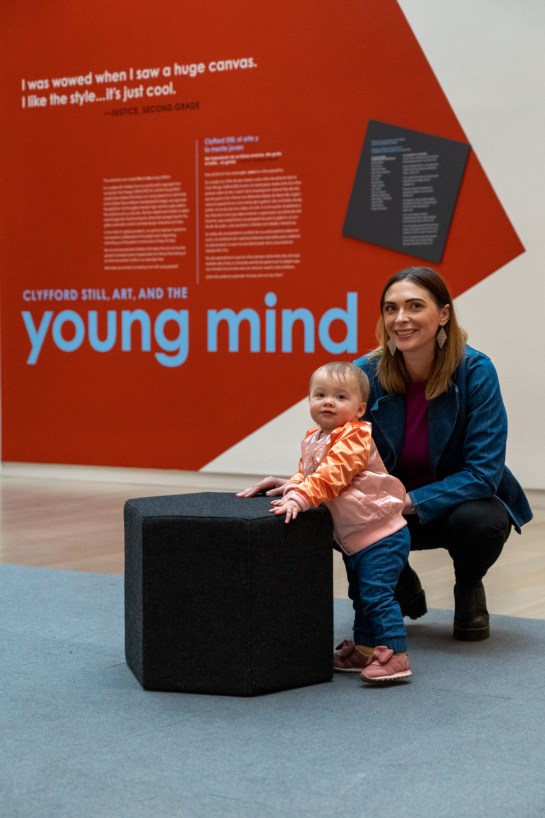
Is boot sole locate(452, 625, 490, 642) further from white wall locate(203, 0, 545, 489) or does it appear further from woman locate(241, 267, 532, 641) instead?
white wall locate(203, 0, 545, 489)

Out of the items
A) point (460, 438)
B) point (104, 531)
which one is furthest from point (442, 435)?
point (104, 531)

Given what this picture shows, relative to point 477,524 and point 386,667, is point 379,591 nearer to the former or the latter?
point 386,667

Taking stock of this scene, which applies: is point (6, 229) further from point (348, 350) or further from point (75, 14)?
point (348, 350)

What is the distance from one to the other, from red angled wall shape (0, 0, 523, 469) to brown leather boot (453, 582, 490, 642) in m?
3.08

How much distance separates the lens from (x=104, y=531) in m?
5.23

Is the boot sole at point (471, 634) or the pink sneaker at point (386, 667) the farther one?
the boot sole at point (471, 634)

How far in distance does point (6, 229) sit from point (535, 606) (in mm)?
4904

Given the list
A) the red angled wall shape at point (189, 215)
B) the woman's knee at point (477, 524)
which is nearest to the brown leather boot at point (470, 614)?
the woman's knee at point (477, 524)

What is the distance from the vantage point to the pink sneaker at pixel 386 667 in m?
2.75

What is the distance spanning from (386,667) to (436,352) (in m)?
0.94

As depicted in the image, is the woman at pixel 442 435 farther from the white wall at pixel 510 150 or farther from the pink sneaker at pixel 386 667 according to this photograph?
the white wall at pixel 510 150

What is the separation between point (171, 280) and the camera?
275 inches

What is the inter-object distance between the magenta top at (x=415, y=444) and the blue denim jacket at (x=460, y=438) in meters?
0.02

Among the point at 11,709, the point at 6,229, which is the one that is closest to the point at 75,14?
the point at 6,229
